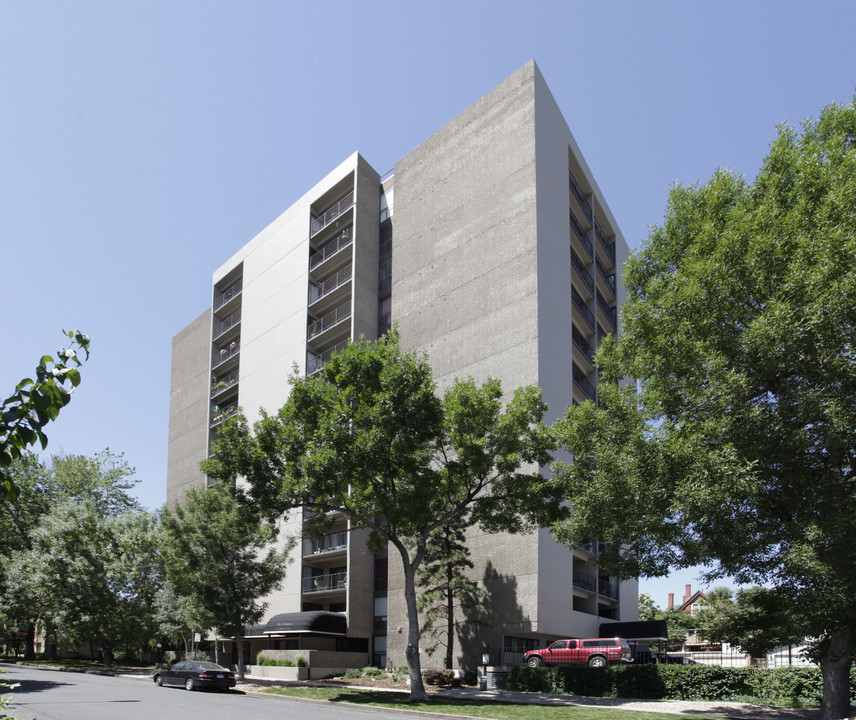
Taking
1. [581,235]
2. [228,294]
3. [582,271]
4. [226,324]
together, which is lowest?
[226,324]

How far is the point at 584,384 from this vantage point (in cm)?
4262

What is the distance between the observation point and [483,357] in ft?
119

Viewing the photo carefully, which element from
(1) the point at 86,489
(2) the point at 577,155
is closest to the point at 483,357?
(2) the point at 577,155

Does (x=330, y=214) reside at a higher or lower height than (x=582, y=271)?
higher

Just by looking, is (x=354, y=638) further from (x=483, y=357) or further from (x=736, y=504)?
(x=736, y=504)

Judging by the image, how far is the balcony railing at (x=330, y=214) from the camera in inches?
1860

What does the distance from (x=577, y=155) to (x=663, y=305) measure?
29.0 metres

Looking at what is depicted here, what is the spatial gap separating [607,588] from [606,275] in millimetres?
22451

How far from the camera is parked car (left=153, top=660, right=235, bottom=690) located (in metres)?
28.2

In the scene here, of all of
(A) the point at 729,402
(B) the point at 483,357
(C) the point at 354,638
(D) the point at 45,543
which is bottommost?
(C) the point at 354,638

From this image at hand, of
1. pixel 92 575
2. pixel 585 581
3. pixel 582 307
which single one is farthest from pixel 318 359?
pixel 585 581

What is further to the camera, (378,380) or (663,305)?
(378,380)

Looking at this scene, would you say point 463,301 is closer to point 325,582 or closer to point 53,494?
point 325,582

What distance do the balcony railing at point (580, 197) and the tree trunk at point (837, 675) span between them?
32.4 metres
